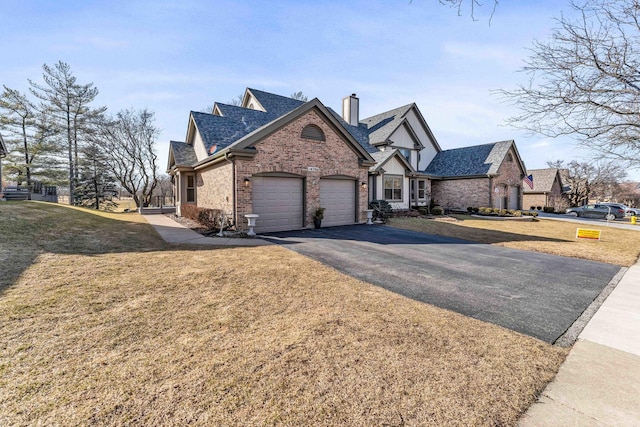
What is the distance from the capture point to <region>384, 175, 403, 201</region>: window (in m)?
20.5

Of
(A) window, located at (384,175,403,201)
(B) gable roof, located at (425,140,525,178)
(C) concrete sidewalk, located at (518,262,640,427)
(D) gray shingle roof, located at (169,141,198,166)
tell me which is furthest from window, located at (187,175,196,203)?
(B) gable roof, located at (425,140,525,178)

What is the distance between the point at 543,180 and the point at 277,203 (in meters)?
38.6

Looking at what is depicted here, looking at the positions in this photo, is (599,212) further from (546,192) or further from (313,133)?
(313,133)

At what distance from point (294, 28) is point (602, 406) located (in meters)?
8.61

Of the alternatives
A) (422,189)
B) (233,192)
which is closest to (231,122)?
(233,192)

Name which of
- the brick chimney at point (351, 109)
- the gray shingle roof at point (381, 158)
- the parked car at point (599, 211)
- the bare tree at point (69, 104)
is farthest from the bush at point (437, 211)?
the bare tree at point (69, 104)

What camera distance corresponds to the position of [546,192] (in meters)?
34.4

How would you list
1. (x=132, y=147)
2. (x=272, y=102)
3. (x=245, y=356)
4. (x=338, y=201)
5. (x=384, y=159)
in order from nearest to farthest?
1. (x=245, y=356)
2. (x=338, y=201)
3. (x=384, y=159)
4. (x=272, y=102)
5. (x=132, y=147)

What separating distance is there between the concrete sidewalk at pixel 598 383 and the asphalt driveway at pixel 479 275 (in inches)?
14.1

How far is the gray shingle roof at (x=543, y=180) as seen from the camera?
114 ft

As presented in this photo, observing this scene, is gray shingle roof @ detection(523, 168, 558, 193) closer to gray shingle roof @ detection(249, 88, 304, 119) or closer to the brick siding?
gray shingle roof @ detection(249, 88, 304, 119)

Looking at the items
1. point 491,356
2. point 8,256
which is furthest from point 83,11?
point 491,356

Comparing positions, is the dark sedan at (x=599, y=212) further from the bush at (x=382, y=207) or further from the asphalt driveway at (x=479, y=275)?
the asphalt driveway at (x=479, y=275)

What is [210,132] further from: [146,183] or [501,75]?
[146,183]
